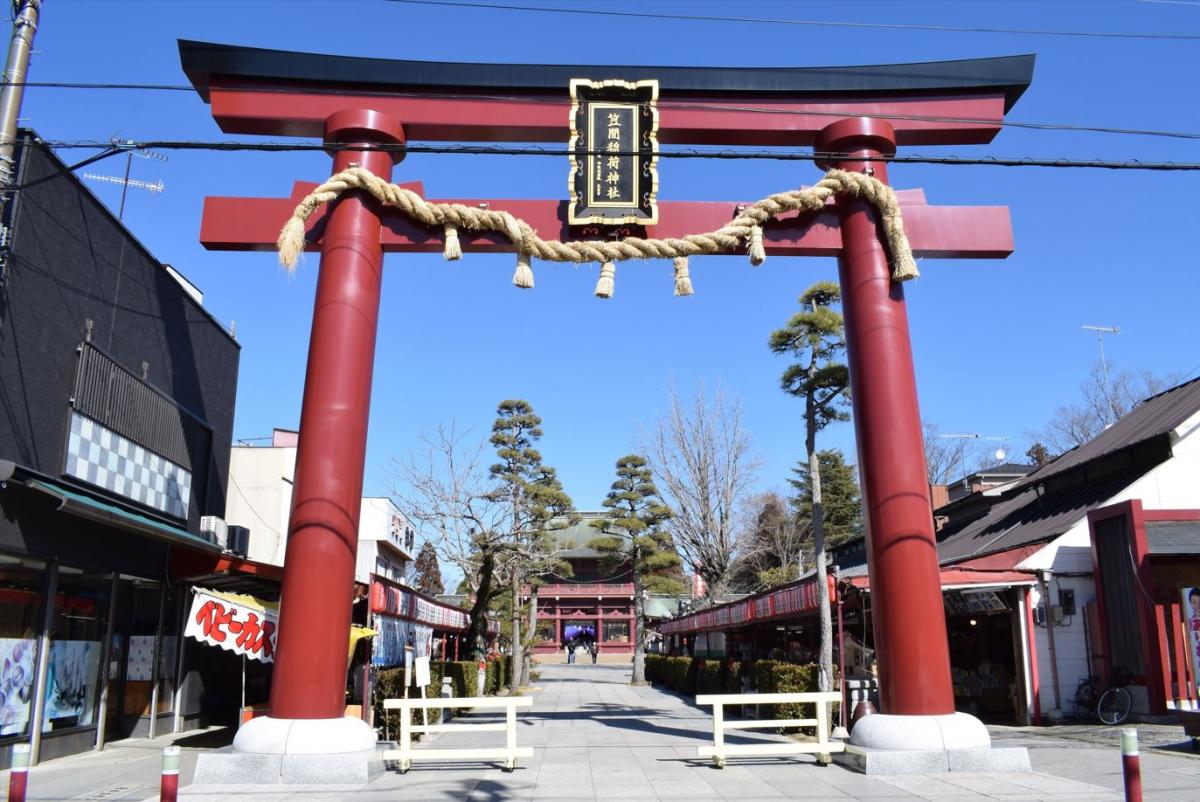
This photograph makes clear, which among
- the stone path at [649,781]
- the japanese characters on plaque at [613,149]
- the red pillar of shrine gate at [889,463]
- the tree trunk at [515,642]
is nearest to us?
the stone path at [649,781]

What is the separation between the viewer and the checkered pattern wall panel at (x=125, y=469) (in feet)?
42.0

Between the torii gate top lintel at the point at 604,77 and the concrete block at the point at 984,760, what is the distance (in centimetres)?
774

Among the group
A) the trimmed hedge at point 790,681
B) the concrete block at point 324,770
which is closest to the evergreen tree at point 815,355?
the trimmed hedge at point 790,681

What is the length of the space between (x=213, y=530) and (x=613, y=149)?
11.0m

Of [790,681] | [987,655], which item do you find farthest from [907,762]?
[987,655]

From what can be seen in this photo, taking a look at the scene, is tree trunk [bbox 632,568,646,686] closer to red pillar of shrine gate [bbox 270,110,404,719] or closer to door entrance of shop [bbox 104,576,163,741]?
door entrance of shop [bbox 104,576,163,741]

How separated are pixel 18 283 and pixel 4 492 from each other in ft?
8.97

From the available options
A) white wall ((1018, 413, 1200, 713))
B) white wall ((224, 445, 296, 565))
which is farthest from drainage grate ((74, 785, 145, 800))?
white wall ((224, 445, 296, 565))

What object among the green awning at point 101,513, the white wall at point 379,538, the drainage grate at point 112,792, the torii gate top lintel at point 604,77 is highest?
the torii gate top lintel at point 604,77

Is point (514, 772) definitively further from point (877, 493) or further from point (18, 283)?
point (18, 283)

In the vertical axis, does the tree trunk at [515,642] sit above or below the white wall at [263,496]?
below

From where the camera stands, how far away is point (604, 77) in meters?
11.8

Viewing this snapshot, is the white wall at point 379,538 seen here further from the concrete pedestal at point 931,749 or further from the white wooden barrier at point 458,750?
the concrete pedestal at point 931,749

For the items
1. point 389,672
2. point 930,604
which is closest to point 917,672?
point 930,604
